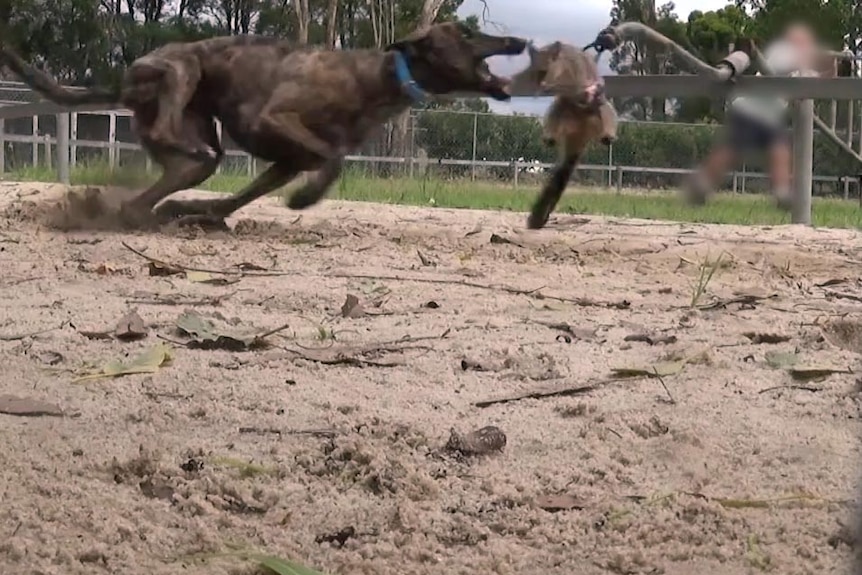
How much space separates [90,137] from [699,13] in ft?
4.35

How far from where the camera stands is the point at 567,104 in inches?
47.9

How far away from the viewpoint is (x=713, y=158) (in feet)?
3.44

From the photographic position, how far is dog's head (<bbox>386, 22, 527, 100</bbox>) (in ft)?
4.12

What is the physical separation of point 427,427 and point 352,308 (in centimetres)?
103

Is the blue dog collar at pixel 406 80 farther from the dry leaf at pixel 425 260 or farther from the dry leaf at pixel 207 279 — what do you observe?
the dry leaf at pixel 425 260

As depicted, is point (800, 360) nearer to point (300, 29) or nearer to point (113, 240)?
point (300, 29)

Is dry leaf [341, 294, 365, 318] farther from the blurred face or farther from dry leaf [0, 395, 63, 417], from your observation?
the blurred face

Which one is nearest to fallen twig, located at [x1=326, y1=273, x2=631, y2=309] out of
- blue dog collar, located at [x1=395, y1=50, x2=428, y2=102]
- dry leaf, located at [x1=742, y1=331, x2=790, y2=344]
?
dry leaf, located at [x1=742, y1=331, x2=790, y2=344]

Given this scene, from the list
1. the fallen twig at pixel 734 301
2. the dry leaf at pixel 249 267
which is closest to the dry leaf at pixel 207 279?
the dry leaf at pixel 249 267

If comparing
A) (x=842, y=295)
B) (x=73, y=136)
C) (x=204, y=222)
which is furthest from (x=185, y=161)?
(x=204, y=222)

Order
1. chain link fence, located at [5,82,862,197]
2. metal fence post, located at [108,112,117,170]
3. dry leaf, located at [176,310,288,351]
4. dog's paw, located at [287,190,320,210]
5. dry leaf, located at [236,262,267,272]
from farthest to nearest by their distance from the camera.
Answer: dry leaf, located at [236,262,267,272] < dry leaf, located at [176,310,288,351] < dog's paw, located at [287,190,320,210] < metal fence post, located at [108,112,117,170] < chain link fence, located at [5,82,862,197]

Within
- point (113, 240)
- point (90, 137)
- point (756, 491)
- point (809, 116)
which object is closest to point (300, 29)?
point (809, 116)

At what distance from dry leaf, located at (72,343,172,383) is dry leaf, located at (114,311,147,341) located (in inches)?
7.1

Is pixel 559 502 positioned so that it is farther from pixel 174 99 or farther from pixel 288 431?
pixel 174 99
